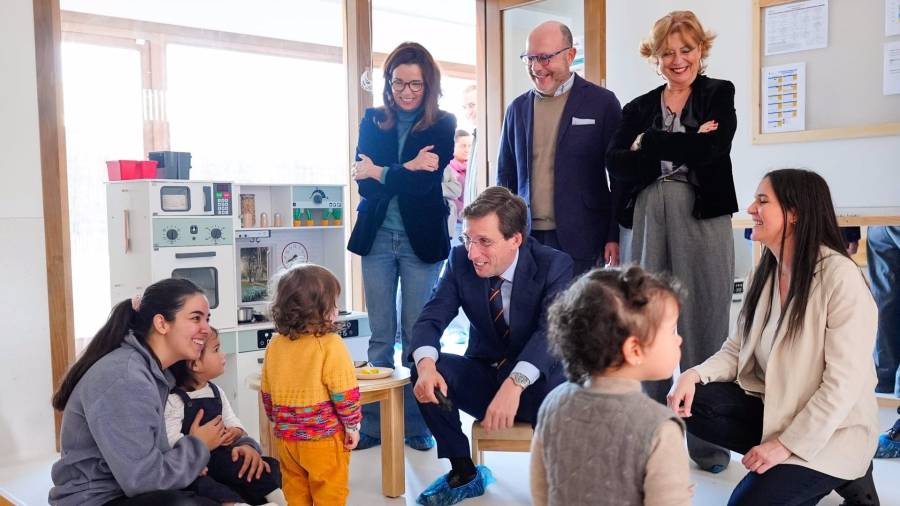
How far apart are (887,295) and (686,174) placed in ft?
4.95

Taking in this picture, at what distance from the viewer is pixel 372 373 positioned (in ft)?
9.49

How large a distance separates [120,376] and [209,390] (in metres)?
0.46

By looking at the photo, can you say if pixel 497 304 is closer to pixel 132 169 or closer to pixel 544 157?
pixel 544 157

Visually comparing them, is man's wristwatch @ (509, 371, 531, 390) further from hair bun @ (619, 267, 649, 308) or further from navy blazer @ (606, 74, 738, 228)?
hair bun @ (619, 267, 649, 308)

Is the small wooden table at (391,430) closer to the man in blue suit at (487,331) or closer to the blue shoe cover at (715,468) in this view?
the man in blue suit at (487,331)

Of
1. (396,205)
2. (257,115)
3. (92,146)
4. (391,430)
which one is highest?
(257,115)

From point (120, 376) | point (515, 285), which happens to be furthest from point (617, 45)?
point (120, 376)

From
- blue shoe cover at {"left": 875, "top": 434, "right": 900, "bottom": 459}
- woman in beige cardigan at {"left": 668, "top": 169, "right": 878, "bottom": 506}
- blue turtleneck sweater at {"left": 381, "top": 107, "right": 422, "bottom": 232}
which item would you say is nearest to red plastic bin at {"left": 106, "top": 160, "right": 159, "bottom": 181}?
blue turtleneck sweater at {"left": 381, "top": 107, "right": 422, "bottom": 232}

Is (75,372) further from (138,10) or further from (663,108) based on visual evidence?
(138,10)

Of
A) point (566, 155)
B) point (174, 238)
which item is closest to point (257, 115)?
point (174, 238)

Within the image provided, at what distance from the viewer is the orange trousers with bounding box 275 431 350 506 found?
2418mm

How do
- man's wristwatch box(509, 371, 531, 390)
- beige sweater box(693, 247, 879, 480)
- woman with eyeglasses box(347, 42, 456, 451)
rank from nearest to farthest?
beige sweater box(693, 247, 879, 480)
man's wristwatch box(509, 371, 531, 390)
woman with eyeglasses box(347, 42, 456, 451)

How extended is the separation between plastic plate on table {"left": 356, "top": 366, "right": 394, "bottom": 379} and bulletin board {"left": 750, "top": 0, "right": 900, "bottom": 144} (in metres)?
2.28

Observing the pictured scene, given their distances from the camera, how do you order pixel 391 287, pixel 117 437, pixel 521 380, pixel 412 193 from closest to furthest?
pixel 117 437
pixel 521 380
pixel 412 193
pixel 391 287
